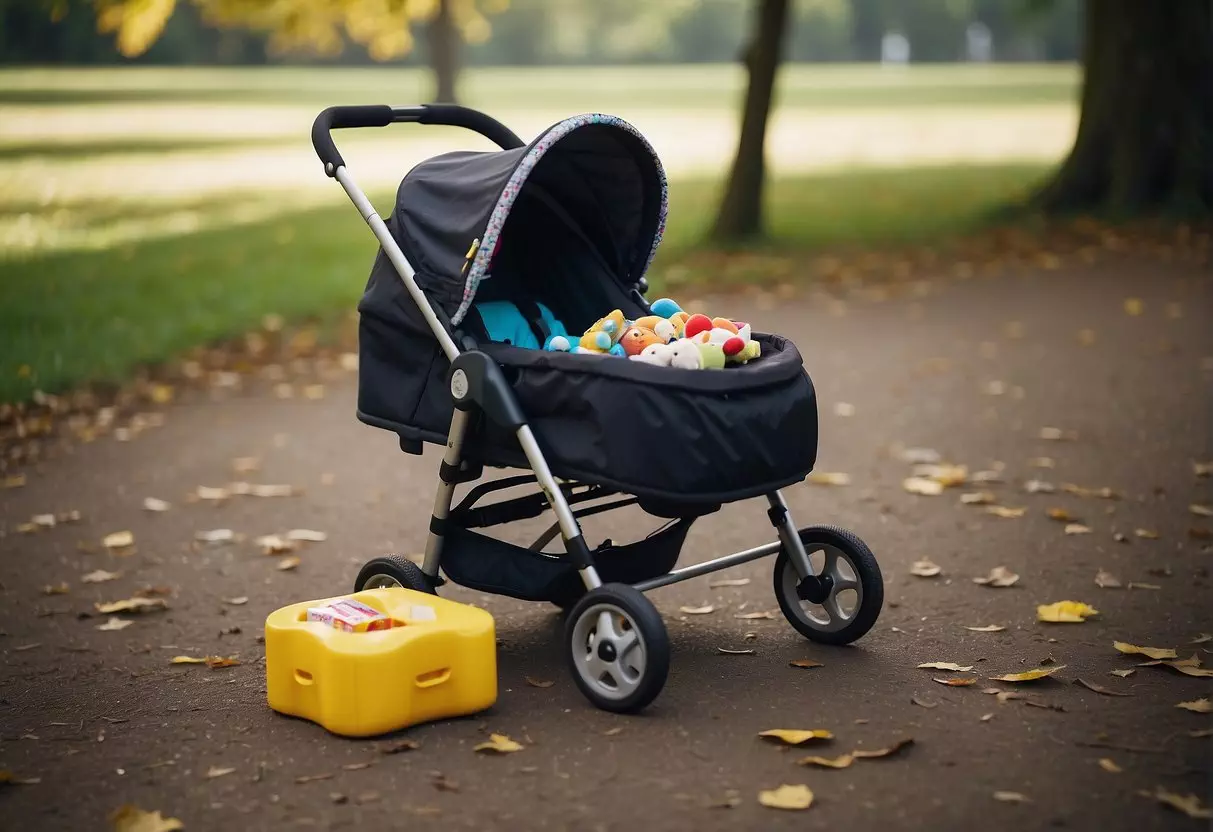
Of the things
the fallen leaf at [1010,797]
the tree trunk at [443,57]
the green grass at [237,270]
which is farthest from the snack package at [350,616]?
the tree trunk at [443,57]

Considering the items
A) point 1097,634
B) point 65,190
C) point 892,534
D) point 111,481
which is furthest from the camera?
point 65,190

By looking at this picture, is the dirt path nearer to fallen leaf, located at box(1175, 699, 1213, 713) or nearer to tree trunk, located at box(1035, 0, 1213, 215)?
fallen leaf, located at box(1175, 699, 1213, 713)

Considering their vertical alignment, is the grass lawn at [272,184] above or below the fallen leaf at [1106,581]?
above

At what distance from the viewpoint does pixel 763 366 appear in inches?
173

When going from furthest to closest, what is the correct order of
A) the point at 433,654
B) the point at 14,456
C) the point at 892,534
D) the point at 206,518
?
the point at 14,456 → the point at 206,518 → the point at 892,534 → the point at 433,654

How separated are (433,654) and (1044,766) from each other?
1.78 metres

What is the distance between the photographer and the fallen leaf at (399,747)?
413 centimetres

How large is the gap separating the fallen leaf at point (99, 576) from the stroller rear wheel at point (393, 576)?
1564 millimetres

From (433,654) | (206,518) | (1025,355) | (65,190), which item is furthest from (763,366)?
(65,190)

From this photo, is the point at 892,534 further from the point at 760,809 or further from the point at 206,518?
the point at 206,518

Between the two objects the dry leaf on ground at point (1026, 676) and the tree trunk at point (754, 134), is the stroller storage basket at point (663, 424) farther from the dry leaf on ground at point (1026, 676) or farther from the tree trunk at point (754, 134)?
the tree trunk at point (754, 134)

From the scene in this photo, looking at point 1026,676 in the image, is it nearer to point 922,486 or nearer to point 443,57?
point 922,486

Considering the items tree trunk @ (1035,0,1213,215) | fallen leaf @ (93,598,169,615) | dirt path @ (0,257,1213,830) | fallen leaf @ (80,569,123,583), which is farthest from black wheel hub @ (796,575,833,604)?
tree trunk @ (1035,0,1213,215)

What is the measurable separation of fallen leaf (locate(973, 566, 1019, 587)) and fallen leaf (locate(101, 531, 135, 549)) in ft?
12.3
